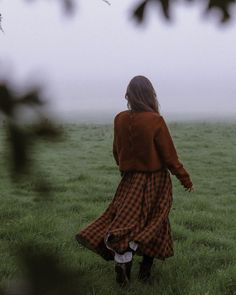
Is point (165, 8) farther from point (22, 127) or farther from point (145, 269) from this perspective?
point (145, 269)

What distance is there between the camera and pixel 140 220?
4.06 meters

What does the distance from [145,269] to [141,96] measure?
116 centimetres

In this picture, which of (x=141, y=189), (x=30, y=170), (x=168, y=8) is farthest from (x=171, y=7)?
(x=141, y=189)

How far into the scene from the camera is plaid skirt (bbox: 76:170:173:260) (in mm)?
3977

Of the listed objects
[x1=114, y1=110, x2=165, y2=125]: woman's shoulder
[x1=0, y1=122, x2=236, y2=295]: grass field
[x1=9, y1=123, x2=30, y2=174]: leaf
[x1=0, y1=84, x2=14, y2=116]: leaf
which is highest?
[x1=0, y1=84, x2=14, y2=116]: leaf

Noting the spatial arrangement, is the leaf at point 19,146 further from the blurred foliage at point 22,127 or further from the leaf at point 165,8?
the leaf at point 165,8

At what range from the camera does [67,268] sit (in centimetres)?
83

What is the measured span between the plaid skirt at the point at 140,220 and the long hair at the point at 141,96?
439 millimetres

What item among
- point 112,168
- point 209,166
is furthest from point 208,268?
point 209,166

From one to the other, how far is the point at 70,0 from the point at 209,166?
9.93 meters

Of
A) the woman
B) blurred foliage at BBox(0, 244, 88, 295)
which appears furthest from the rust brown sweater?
blurred foliage at BBox(0, 244, 88, 295)

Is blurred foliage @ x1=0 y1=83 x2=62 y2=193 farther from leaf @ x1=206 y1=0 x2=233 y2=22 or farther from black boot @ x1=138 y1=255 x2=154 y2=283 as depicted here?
black boot @ x1=138 y1=255 x2=154 y2=283

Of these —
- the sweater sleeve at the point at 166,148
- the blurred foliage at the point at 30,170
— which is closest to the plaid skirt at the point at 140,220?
the sweater sleeve at the point at 166,148

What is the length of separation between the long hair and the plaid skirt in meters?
0.44
